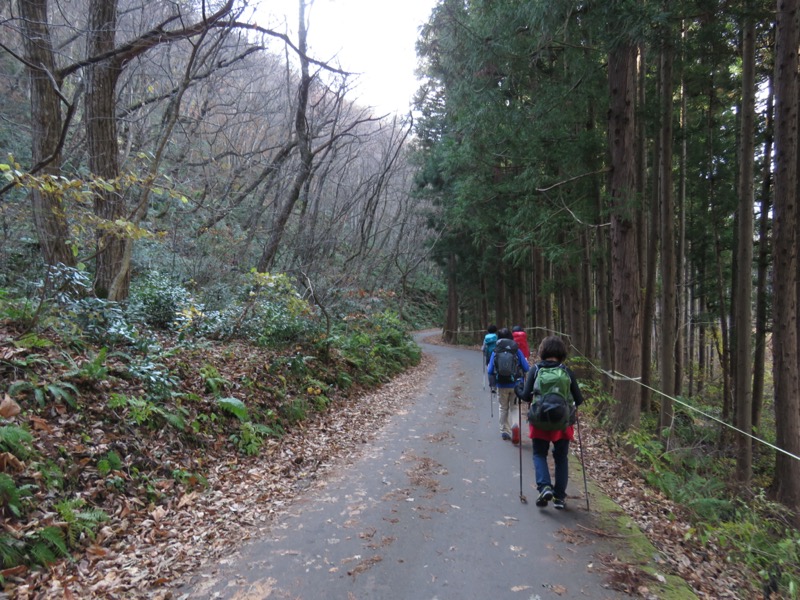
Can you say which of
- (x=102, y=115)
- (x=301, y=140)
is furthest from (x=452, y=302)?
(x=102, y=115)

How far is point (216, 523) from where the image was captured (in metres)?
4.59

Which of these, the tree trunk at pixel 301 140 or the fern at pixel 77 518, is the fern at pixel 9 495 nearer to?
the fern at pixel 77 518

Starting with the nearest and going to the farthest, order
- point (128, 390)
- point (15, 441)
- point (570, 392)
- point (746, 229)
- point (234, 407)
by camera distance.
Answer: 1. point (15, 441)
2. point (570, 392)
3. point (128, 390)
4. point (234, 407)
5. point (746, 229)

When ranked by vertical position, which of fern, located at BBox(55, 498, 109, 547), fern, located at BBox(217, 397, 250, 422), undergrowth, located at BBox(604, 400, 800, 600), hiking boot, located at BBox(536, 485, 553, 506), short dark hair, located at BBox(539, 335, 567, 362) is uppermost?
short dark hair, located at BBox(539, 335, 567, 362)

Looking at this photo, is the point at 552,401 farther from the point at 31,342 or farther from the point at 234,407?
the point at 31,342

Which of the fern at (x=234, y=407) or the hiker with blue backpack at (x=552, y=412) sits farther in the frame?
the fern at (x=234, y=407)

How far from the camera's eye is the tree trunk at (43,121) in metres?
6.78

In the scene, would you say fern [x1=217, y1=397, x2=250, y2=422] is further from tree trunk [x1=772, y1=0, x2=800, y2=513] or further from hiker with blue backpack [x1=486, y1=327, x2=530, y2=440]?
tree trunk [x1=772, y1=0, x2=800, y2=513]

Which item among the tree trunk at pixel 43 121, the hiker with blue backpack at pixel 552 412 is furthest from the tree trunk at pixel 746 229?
the tree trunk at pixel 43 121

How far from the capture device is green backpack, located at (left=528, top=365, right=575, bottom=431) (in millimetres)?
4656

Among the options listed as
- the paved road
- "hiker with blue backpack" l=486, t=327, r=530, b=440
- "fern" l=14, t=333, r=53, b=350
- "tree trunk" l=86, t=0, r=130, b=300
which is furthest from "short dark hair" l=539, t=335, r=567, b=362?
"tree trunk" l=86, t=0, r=130, b=300

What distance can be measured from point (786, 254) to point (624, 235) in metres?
2.29

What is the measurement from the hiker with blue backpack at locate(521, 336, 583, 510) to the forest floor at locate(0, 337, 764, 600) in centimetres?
90

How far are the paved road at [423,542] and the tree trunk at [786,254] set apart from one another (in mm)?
4032
